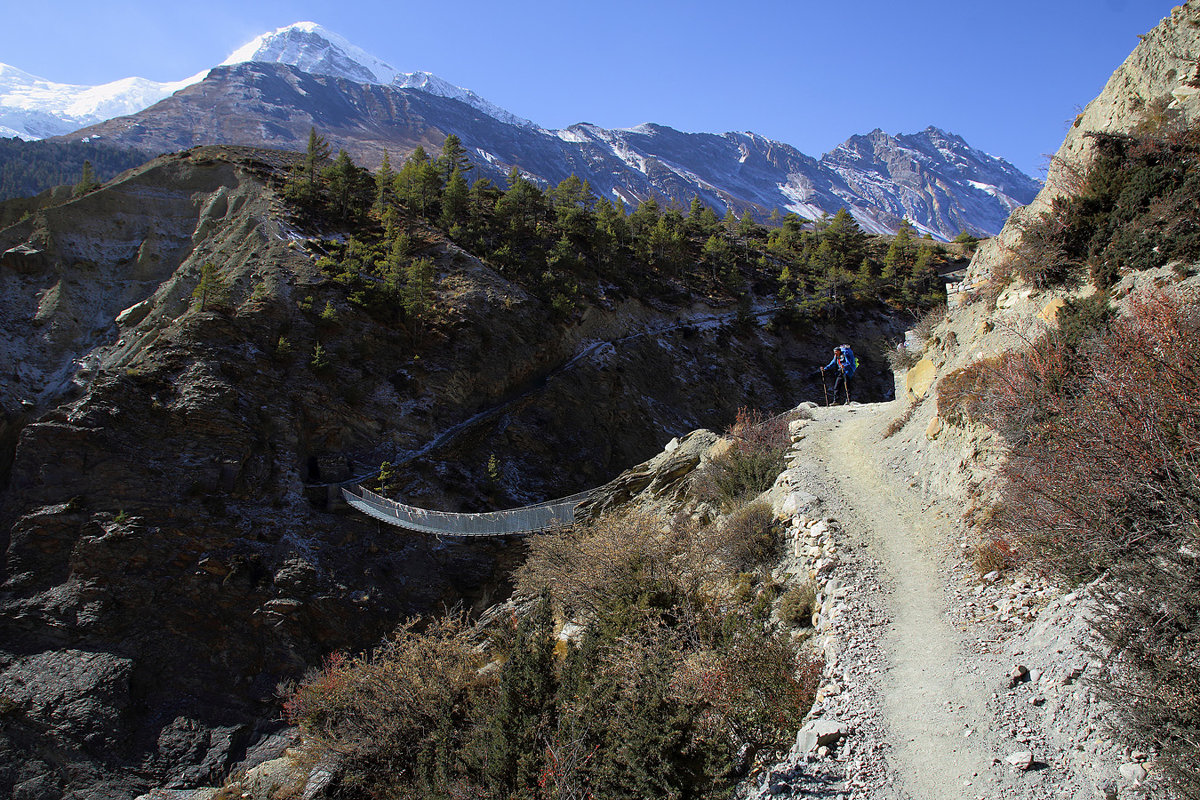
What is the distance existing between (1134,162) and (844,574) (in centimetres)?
766


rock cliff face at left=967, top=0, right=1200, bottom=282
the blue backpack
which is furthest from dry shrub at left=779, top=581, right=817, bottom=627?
the blue backpack

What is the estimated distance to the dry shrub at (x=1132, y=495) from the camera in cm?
414

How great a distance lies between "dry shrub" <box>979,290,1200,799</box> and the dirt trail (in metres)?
1.18

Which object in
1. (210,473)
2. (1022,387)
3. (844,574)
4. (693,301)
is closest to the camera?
(1022,387)

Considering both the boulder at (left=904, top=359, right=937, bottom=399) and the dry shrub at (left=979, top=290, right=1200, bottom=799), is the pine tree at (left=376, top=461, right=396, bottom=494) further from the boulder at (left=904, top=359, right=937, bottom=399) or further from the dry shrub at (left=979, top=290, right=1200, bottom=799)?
the dry shrub at (left=979, top=290, right=1200, bottom=799)

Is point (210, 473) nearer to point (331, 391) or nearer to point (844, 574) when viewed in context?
point (331, 391)

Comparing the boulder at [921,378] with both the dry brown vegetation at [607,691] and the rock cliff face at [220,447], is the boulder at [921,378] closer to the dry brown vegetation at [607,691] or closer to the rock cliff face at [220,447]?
the dry brown vegetation at [607,691]

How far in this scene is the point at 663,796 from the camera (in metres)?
5.76

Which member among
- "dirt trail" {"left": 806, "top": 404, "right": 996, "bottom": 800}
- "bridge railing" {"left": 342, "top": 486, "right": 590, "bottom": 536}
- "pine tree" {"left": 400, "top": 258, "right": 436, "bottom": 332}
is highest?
"pine tree" {"left": 400, "top": 258, "right": 436, "bottom": 332}

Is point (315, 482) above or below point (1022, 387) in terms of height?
below

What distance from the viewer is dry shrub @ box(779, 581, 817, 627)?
25.7ft

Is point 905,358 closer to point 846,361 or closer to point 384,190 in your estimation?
point 846,361

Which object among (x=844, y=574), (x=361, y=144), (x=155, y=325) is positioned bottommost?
(x=844, y=574)

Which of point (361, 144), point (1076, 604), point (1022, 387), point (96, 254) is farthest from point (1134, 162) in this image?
A: point (361, 144)
